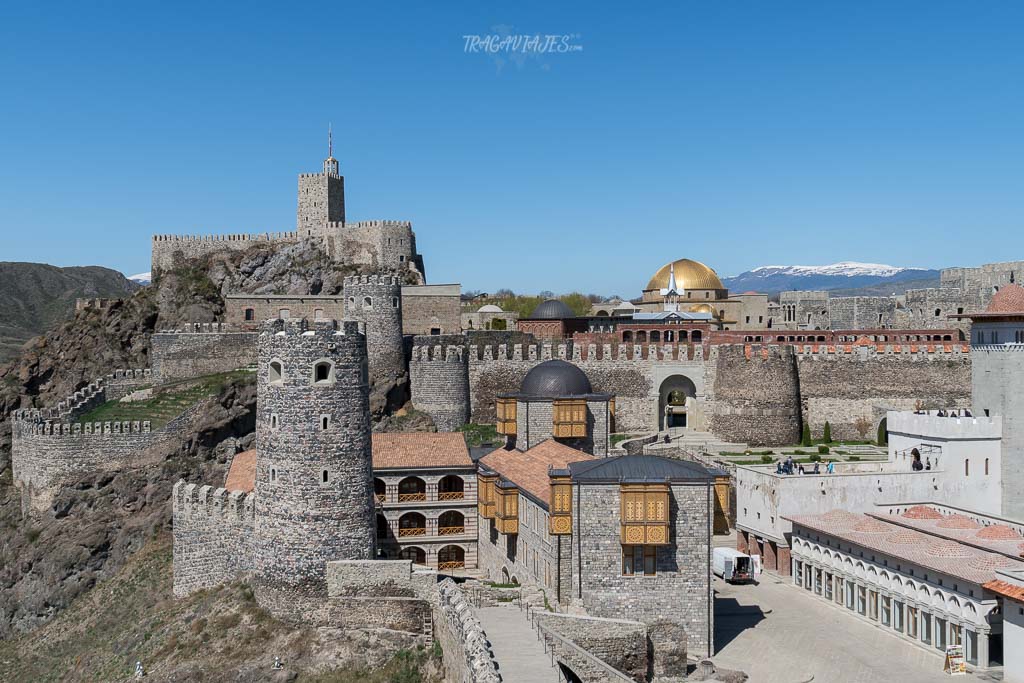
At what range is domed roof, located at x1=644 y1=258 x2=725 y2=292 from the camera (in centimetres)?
6438

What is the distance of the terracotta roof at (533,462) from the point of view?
28.0 metres

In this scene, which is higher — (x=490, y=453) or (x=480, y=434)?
(x=490, y=453)

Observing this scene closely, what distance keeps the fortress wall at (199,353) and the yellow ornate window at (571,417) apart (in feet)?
65.6

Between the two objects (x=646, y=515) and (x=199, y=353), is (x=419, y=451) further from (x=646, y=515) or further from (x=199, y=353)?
(x=199, y=353)

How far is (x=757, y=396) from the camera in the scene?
44969 mm

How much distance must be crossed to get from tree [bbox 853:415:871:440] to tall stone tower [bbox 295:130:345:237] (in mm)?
30731

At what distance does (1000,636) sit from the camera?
24109 millimetres

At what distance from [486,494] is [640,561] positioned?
6646mm

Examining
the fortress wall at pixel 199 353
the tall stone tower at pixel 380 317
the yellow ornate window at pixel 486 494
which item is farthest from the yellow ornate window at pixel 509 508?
the fortress wall at pixel 199 353

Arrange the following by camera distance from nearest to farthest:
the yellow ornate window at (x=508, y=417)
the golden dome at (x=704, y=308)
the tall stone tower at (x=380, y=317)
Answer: the yellow ornate window at (x=508, y=417), the tall stone tower at (x=380, y=317), the golden dome at (x=704, y=308)

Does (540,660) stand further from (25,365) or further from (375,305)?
(25,365)

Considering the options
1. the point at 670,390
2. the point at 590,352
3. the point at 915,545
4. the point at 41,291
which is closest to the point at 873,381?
the point at 670,390

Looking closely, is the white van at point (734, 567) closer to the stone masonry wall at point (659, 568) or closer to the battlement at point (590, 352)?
the stone masonry wall at point (659, 568)

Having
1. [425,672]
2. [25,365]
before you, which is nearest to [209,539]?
[425,672]
